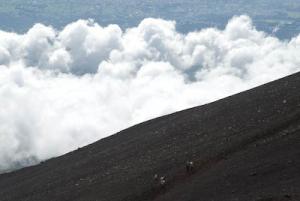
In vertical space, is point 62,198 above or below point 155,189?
above

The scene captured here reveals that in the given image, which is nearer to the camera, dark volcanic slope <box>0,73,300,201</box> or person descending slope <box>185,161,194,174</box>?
dark volcanic slope <box>0,73,300,201</box>

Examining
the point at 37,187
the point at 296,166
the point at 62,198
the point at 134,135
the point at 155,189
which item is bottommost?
the point at 296,166

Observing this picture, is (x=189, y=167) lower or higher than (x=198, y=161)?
lower


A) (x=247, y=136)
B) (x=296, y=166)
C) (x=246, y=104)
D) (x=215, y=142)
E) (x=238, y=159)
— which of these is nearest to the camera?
(x=296, y=166)

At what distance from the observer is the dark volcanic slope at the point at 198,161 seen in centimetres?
3841

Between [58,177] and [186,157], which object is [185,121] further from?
[186,157]

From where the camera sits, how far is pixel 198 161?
4741 cm

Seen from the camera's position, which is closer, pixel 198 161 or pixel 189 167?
pixel 189 167

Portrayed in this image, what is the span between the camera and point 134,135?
78.6 metres

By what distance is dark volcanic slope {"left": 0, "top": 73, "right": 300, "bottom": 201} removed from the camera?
38406 mm

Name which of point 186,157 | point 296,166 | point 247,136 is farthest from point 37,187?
point 296,166

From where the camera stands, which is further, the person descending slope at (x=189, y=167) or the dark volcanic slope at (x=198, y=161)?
the person descending slope at (x=189, y=167)

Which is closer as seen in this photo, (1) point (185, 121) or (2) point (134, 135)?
(1) point (185, 121)

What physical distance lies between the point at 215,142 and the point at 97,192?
34.4 ft
